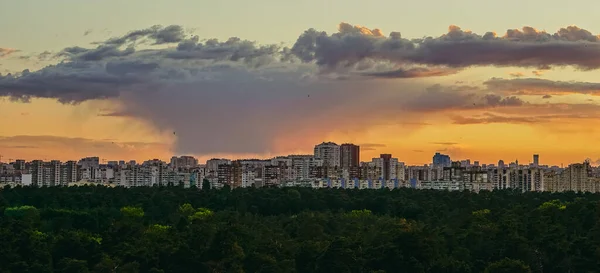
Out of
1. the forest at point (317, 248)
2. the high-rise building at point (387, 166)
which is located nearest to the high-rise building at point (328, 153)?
the high-rise building at point (387, 166)

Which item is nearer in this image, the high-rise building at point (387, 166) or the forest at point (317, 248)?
the forest at point (317, 248)

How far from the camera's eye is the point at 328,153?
16075cm

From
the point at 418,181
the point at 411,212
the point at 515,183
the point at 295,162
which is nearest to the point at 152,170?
the point at 295,162

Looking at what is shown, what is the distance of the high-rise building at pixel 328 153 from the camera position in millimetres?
158750

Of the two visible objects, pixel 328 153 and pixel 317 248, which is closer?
pixel 317 248

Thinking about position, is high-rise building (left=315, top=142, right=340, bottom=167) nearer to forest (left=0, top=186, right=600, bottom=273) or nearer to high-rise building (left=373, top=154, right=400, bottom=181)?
high-rise building (left=373, top=154, right=400, bottom=181)

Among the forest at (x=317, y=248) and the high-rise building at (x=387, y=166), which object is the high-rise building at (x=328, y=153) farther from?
the forest at (x=317, y=248)

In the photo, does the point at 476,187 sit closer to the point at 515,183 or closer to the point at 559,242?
the point at 515,183

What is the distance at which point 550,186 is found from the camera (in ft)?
422

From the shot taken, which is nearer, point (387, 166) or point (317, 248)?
point (317, 248)

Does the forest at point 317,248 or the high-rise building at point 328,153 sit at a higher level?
the high-rise building at point 328,153

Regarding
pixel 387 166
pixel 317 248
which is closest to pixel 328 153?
pixel 387 166

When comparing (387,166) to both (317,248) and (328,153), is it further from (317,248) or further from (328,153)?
(317,248)

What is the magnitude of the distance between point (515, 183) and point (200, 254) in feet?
343
